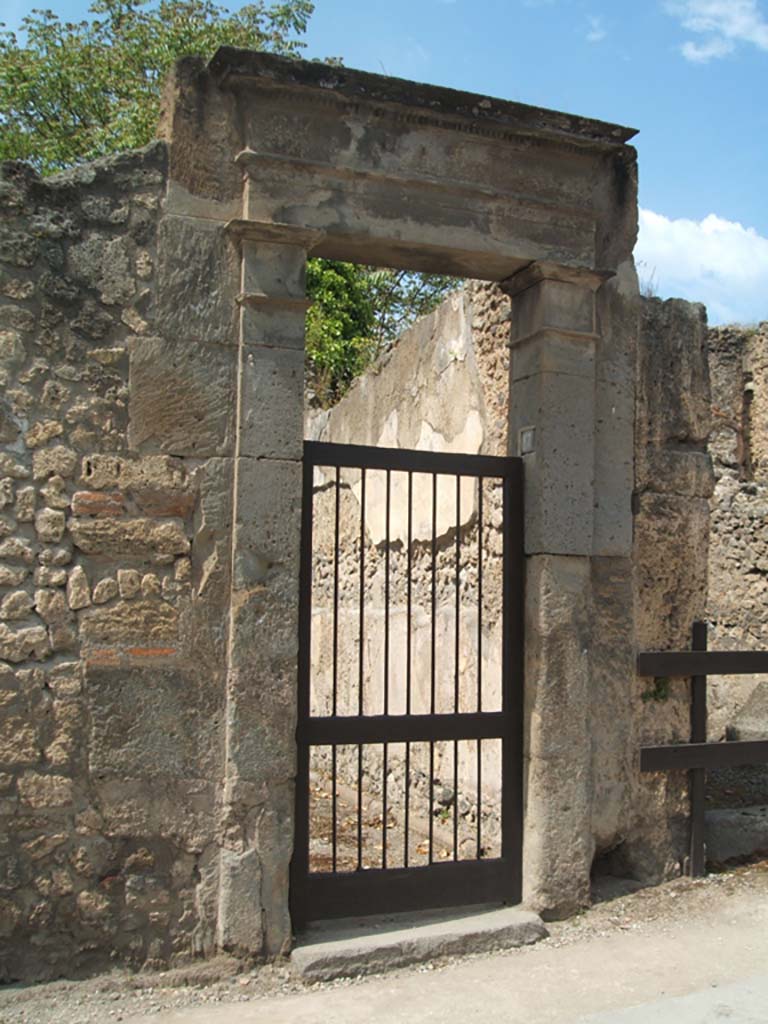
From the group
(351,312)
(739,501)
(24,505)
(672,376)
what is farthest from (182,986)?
(351,312)

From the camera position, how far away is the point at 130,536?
12.5 feet

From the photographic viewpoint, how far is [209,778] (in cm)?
387

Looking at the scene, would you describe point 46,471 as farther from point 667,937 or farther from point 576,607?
point 667,937

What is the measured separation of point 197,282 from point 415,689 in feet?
Answer: 10.6

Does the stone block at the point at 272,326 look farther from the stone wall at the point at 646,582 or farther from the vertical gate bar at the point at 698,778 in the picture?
the vertical gate bar at the point at 698,778

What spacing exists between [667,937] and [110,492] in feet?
9.73

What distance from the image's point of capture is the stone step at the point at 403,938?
386 centimetres

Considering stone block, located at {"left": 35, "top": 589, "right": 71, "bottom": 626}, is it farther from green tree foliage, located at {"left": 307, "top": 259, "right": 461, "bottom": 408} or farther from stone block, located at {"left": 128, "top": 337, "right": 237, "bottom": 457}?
green tree foliage, located at {"left": 307, "top": 259, "right": 461, "bottom": 408}

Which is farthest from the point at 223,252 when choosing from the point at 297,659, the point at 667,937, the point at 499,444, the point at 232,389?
the point at 667,937

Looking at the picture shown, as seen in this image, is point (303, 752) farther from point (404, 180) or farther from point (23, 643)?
point (404, 180)

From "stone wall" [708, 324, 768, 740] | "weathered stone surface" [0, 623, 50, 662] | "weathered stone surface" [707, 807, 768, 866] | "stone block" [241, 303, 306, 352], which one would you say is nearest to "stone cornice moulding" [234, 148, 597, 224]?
"stone block" [241, 303, 306, 352]

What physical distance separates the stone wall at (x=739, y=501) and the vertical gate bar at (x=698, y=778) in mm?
4799

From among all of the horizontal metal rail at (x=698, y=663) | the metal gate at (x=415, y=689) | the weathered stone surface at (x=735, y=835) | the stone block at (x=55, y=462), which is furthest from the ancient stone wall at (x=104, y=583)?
the weathered stone surface at (x=735, y=835)

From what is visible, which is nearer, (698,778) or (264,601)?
(264,601)
